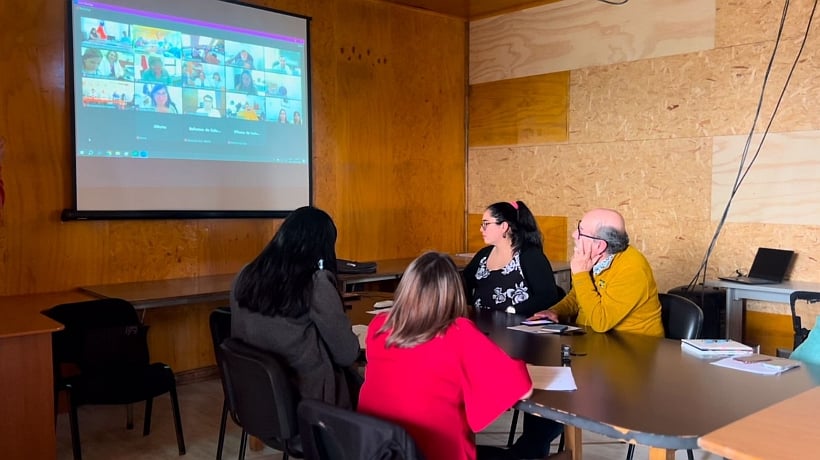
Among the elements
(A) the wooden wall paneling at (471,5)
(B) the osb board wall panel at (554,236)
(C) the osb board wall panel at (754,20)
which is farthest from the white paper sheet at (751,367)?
(A) the wooden wall paneling at (471,5)

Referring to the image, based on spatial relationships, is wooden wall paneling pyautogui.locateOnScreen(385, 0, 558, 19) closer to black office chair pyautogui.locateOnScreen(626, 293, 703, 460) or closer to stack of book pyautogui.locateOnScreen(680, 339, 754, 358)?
Result: black office chair pyautogui.locateOnScreen(626, 293, 703, 460)

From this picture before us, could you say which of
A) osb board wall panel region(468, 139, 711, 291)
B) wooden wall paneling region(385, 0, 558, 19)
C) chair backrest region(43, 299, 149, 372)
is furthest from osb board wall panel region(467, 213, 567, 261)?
chair backrest region(43, 299, 149, 372)

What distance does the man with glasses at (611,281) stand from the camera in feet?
8.96

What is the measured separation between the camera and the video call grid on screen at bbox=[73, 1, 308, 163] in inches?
165

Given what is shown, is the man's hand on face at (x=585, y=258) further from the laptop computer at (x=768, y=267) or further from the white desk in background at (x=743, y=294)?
the laptop computer at (x=768, y=267)

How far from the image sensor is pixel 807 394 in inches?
73.7

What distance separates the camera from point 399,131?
5.85 metres

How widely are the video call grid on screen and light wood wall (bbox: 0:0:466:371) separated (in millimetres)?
155

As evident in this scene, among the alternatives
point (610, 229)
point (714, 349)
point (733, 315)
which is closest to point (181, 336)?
point (610, 229)

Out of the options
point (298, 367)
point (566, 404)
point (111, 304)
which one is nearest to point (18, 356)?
point (111, 304)

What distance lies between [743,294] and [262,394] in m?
3.32

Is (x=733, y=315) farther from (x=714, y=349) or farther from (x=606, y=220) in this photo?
(x=714, y=349)

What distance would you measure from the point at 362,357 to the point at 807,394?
1.47 metres

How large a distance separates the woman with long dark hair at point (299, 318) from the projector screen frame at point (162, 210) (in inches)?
81.1
